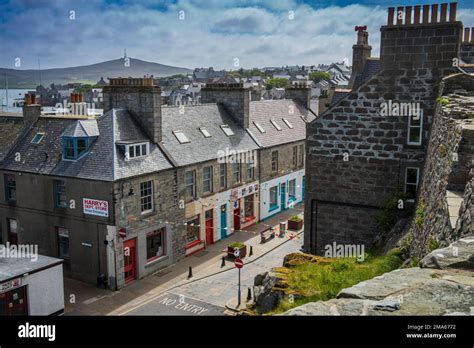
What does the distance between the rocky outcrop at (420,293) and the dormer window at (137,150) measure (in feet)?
64.5

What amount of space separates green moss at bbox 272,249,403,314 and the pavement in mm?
10645

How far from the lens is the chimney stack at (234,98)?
34094 mm

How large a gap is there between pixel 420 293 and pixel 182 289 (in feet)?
64.0

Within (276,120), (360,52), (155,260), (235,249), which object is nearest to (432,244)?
(155,260)

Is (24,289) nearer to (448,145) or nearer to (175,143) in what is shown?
(175,143)

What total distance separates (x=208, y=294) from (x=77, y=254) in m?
7.09

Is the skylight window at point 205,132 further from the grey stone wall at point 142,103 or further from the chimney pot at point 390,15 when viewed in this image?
the chimney pot at point 390,15

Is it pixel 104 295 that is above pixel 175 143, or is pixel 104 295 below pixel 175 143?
below

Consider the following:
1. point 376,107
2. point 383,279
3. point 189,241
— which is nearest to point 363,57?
point 189,241

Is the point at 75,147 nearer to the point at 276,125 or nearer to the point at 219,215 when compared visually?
the point at 219,215

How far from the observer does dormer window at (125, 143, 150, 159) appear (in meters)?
23.1

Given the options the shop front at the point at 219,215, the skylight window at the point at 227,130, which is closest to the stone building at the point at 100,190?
the shop front at the point at 219,215
